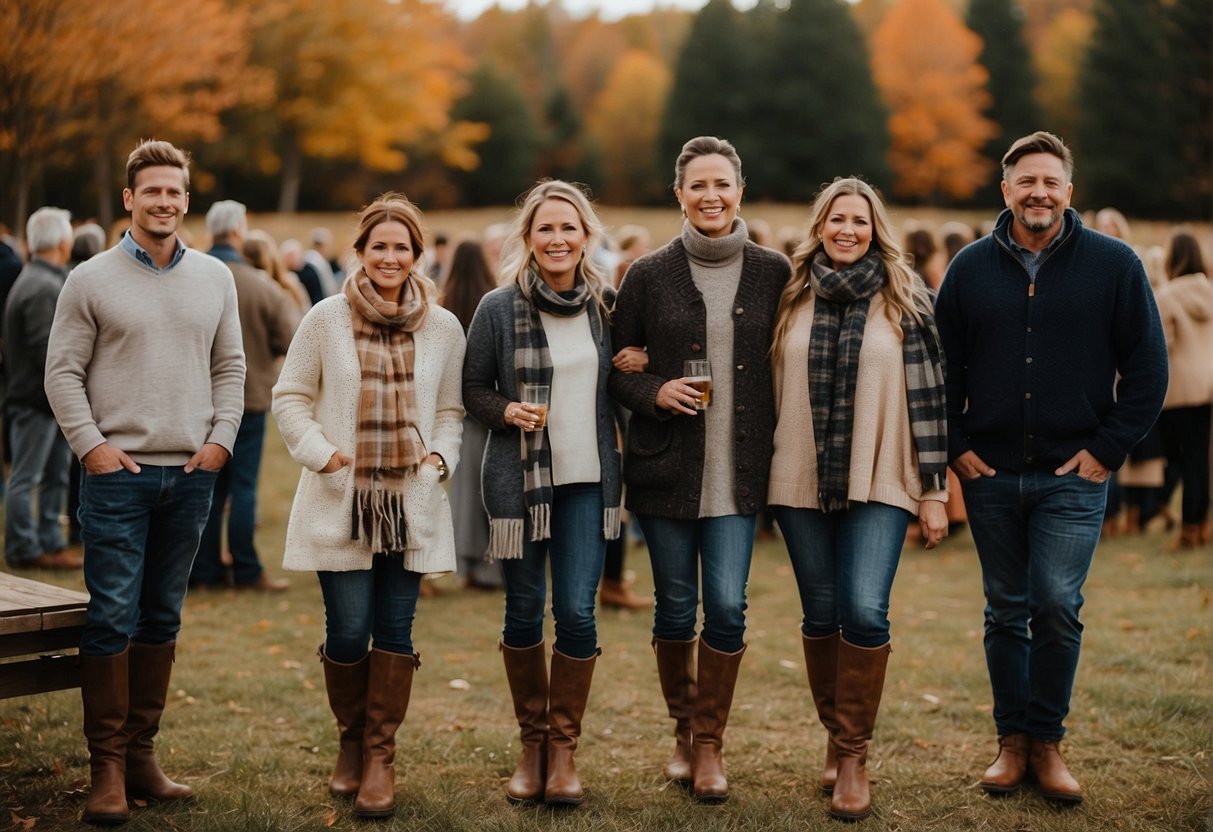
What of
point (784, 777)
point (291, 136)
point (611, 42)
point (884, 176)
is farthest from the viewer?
point (611, 42)

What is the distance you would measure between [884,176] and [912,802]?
44400 millimetres

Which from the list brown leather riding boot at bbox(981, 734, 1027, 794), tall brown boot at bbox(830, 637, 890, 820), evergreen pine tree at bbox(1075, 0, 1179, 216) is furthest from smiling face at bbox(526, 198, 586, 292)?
evergreen pine tree at bbox(1075, 0, 1179, 216)

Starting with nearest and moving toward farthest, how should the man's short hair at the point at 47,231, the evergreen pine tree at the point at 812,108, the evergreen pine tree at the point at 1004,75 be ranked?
the man's short hair at the point at 47,231 → the evergreen pine tree at the point at 812,108 → the evergreen pine tree at the point at 1004,75

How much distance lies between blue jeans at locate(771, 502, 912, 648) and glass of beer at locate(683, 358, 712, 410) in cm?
54

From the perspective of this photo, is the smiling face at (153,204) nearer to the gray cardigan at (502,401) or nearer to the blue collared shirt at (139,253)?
the blue collared shirt at (139,253)

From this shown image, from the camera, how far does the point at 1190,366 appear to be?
8.73 metres

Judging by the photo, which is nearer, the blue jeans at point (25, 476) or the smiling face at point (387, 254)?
the smiling face at point (387, 254)

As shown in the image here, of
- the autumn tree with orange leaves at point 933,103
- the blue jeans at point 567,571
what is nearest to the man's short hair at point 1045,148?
the blue jeans at point 567,571

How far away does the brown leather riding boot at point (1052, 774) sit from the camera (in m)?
4.23

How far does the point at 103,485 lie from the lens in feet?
13.1

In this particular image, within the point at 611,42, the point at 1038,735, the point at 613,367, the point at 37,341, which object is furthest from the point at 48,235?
the point at 611,42

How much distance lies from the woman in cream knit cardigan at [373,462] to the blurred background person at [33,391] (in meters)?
4.50

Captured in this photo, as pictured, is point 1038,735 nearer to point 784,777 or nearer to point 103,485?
point 784,777

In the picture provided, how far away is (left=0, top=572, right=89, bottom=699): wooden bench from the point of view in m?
4.05
